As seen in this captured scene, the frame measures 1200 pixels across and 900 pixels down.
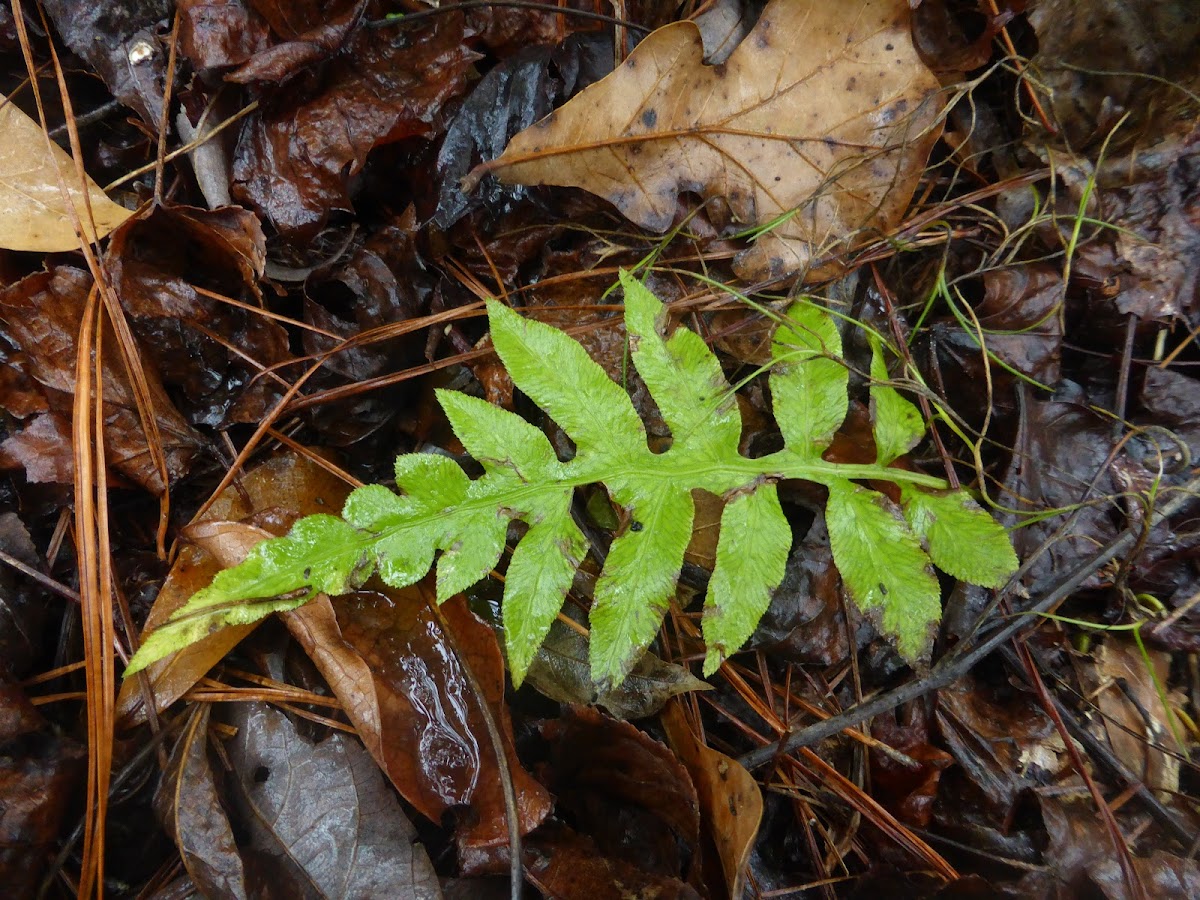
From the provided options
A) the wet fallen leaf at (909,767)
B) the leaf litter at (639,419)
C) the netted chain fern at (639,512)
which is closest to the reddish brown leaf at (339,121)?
the leaf litter at (639,419)

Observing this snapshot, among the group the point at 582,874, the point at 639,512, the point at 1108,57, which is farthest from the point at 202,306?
the point at 1108,57

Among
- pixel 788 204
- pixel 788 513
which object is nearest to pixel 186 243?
pixel 788 204

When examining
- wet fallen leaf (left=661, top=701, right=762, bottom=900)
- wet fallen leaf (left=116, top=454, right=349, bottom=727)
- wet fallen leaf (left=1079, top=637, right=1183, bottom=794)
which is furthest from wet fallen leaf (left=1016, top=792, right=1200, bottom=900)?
wet fallen leaf (left=116, top=454, right=349, bottom=727)

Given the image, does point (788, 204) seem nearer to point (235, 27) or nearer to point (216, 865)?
point (235, 27)

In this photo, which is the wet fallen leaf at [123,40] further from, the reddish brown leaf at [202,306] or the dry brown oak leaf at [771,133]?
the dry brown oak leaf at [771,133]

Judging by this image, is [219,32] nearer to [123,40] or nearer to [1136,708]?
[123,40]

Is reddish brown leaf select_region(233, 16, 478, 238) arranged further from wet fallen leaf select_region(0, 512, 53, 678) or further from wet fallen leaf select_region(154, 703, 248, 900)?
wet fallen leaf select_region(154, 703, 248, 900)
